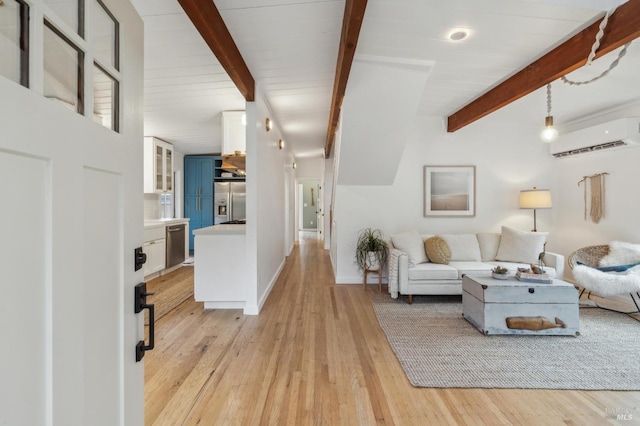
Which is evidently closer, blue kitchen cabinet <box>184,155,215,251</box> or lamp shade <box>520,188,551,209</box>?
lamp shade <box>520,188,551,209</box>

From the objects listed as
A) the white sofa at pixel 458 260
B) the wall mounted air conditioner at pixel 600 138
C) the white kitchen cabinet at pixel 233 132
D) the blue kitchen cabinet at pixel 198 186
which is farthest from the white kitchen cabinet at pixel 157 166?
the wall mounted air conditioner at pixel 600 138

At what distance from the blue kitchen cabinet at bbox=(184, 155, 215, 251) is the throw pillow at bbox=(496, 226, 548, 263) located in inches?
220

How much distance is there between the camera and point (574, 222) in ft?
14.4

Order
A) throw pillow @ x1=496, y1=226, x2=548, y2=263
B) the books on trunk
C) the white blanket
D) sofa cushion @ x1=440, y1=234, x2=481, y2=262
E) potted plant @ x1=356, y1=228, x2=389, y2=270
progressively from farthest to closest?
potted plant @ x1=356, y1=228, x2=389, y2=270, sofa cushion @ x1=440, y1=234, x2=481, y2=262, throw pillow @ x1=496, y1=226, x2=548, y2=263, the white blanket, the books on trunk

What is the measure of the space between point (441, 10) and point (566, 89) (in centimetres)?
236

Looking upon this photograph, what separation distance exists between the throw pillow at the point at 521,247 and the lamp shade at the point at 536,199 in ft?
1.59

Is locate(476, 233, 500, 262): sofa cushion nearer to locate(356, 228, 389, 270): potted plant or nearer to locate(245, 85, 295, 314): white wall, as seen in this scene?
locate(356, 228, 389, 270): potted plant

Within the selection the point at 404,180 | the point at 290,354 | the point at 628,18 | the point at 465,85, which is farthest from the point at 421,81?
the point at 290,354

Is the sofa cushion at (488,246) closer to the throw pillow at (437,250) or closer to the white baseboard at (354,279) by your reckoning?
the throw pillow at (437,250)

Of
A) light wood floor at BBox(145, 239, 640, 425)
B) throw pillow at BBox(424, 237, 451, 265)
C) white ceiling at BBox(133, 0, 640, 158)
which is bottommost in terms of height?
light wood floor at BBox(145, 239, 640, 425)

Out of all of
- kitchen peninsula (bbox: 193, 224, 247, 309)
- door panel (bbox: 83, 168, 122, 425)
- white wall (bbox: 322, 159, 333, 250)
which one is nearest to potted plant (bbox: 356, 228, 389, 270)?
kitchen peninsula (bbox: 193, 224, 247, 309)

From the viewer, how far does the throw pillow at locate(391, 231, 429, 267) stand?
375 cm

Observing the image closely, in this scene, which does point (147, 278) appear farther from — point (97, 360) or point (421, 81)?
point (421, 81)

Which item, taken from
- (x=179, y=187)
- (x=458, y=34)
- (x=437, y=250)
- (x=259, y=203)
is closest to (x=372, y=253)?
(x=437, y=250)
